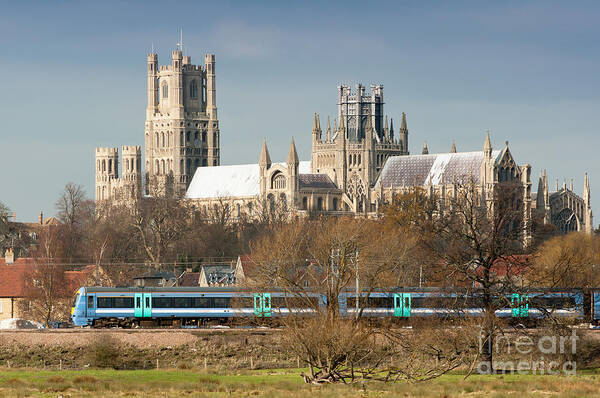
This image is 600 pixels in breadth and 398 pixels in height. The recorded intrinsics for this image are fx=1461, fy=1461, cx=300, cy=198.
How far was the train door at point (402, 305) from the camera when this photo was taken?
6875 centimetres

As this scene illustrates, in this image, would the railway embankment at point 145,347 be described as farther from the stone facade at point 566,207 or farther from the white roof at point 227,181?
the white roof at point 227,181

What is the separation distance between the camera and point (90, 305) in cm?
7075

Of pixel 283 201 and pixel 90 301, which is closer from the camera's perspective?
pixel 90 301

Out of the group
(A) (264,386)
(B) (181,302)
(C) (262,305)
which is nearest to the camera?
(A) (264,386)

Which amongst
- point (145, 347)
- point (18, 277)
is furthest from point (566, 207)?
point (145, 347)

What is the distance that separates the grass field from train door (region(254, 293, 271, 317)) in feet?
47.1

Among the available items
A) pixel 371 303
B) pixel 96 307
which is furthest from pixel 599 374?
pixel 96 307

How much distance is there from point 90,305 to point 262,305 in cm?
915

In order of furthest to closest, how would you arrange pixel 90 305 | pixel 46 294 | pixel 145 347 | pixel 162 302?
pixel 46 294, pixel 162 302, pixel 90 305, pixel 145 347

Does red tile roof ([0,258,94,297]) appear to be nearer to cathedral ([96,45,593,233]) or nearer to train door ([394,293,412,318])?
train door ([394,293,412,318])

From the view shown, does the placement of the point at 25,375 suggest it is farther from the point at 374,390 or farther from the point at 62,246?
the point at 62,246

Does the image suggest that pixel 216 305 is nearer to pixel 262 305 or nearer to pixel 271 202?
pixel 262 305

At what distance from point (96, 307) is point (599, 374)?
2686cm

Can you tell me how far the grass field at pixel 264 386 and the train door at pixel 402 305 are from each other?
637 inches
